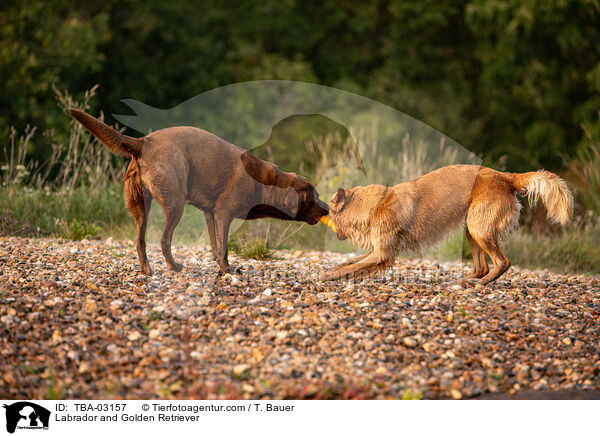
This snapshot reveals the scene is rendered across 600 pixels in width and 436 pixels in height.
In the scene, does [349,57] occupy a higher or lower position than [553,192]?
higher

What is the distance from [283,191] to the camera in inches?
223

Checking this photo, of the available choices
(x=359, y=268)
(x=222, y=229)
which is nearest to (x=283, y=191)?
(x=222, y=229)

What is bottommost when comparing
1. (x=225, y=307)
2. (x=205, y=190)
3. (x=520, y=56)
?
(x=225, y=307)

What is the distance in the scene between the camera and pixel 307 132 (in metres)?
13.0

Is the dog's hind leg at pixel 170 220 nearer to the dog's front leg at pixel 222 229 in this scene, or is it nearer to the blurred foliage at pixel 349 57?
the dog's front leg at pixel 222 229

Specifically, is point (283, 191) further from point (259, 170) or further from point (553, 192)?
point (553, 192)

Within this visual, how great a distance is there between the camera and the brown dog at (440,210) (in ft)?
17.8

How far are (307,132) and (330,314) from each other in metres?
8.71

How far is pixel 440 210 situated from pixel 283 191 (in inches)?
57.0

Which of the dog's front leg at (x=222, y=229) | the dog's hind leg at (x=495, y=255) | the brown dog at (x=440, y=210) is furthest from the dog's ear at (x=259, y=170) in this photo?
the dog's hind leg at (x=495, y=255)

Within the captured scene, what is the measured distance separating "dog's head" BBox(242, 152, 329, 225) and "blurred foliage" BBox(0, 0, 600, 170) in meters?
7.34

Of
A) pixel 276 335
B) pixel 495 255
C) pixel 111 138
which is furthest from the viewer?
pixel 495 255
